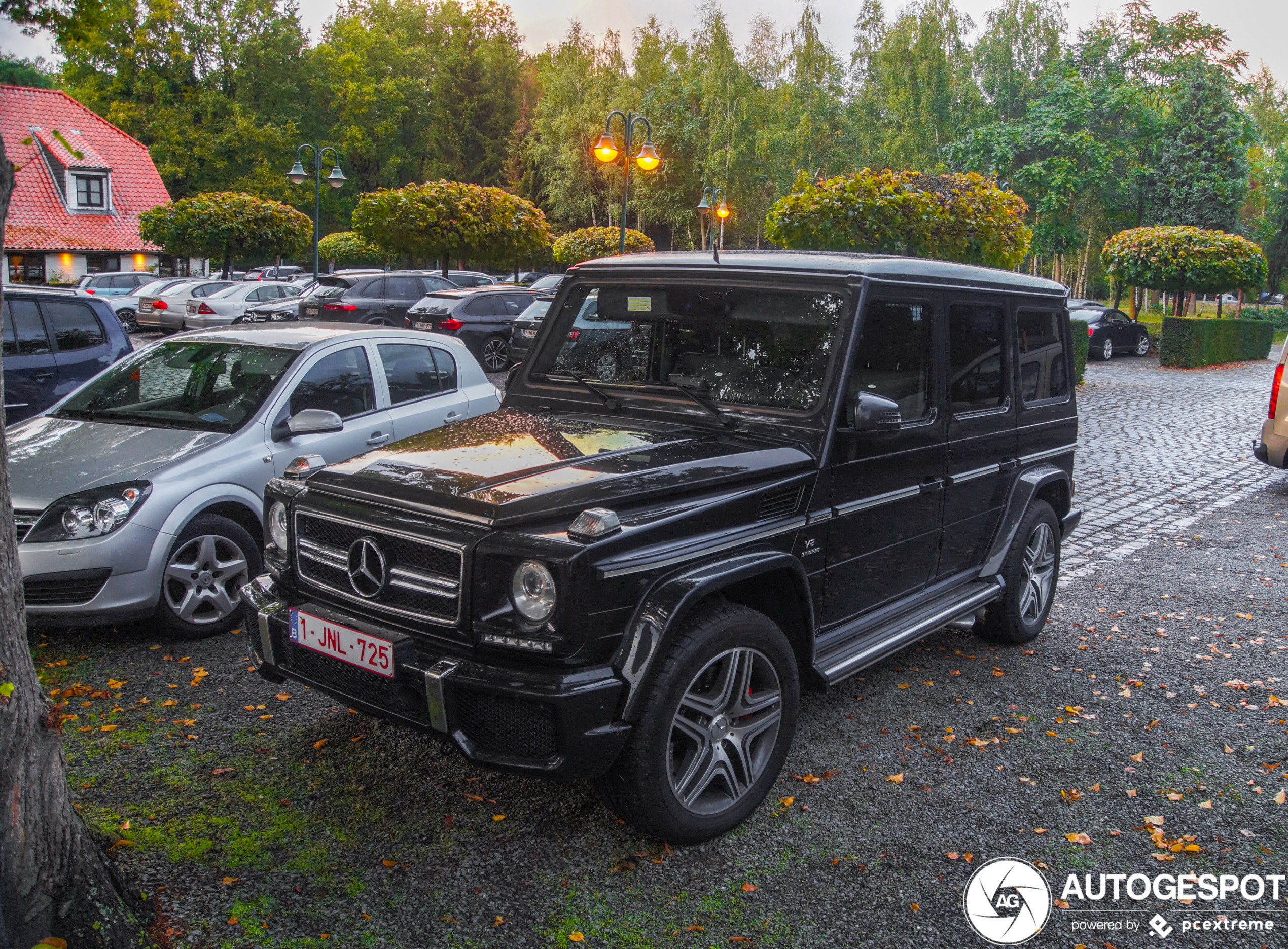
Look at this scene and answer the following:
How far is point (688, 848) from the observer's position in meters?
3.55

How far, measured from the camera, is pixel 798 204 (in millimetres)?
18516

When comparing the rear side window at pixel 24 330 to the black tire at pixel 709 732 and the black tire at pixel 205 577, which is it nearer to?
the black tire at pixel 205 577

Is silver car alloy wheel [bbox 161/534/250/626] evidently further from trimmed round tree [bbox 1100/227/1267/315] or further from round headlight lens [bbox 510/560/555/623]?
trimmed round tree [bbox 1100/227/1267/315]

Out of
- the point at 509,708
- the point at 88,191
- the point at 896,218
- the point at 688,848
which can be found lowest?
the point at 688,848

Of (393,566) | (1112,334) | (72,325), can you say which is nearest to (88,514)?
(393,566)

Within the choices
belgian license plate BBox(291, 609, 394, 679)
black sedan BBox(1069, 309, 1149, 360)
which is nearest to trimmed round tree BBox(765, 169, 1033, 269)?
black sedan BBox(1069, 309, 1149, 360)

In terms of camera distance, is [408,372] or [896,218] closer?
[408,372]

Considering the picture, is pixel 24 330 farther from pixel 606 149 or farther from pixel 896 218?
pixel 896 218

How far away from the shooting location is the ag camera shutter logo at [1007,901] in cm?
320

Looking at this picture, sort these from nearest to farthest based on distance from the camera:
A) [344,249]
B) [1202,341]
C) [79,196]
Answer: [1202,341]
[79,196]
[344,249]

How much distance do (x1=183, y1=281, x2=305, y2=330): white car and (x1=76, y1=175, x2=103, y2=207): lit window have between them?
875 inches

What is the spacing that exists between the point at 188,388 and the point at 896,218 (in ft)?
47.8

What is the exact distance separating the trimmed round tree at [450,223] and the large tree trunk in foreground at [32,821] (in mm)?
25343

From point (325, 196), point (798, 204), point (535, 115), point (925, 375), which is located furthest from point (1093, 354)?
point (325, 196)
